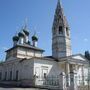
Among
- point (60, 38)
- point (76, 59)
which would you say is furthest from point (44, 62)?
point (60, 38)

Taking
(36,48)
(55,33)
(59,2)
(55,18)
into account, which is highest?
(59,2)

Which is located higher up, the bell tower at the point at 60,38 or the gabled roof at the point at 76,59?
the bell tower at the point at 60,38

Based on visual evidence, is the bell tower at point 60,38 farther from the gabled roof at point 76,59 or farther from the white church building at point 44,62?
the gabled roof at point 76,59

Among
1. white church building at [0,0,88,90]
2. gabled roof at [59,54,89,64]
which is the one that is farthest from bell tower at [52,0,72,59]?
gabled roof at [59,54,89,64]

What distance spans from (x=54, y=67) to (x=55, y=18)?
1147 centimetres

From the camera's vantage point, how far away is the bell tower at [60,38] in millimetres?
35281

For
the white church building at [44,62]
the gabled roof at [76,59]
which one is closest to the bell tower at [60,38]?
the white church building at [44,62]

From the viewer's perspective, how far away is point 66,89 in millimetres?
19438

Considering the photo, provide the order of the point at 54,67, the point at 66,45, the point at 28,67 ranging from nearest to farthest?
the point at 28,67 < the point at 54,67 < the point at 66,45

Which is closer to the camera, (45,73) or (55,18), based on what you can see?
(45,73)

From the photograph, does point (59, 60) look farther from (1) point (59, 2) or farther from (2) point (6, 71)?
(1) point (59, 2)

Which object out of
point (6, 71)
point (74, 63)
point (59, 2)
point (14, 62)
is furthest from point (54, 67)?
point (59, 2)

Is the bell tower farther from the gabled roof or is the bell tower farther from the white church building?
the gabled roof

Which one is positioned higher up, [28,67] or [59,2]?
[59,2]
